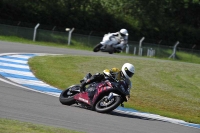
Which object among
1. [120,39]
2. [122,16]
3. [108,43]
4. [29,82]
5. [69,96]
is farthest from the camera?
[122,16]

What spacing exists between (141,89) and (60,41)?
20.3 m

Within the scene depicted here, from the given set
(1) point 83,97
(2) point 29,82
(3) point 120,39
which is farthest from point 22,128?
(3) point 120,39

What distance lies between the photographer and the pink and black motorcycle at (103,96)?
1220 centimetres

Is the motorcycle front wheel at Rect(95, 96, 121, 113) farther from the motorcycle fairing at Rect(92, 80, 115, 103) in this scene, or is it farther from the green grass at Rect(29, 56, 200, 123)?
the green grass at Rect(29, 56, 200, 123)

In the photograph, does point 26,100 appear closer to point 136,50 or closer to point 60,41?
point 60,41

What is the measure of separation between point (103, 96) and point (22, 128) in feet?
13.6

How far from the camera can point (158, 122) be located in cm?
1228

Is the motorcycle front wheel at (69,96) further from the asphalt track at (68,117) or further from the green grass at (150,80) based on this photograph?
the green grass at (150,80)

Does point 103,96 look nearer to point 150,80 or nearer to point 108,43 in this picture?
point 150,80

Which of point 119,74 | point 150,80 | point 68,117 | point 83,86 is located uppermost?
point 119,74

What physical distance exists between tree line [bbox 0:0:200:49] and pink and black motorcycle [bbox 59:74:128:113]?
27.6 m

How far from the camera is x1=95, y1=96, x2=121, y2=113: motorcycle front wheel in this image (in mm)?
12086

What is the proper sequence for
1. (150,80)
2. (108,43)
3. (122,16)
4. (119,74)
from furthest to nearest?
(122,16)
(108,43)
(150,80)
(119,74)

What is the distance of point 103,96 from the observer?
12.4 m
